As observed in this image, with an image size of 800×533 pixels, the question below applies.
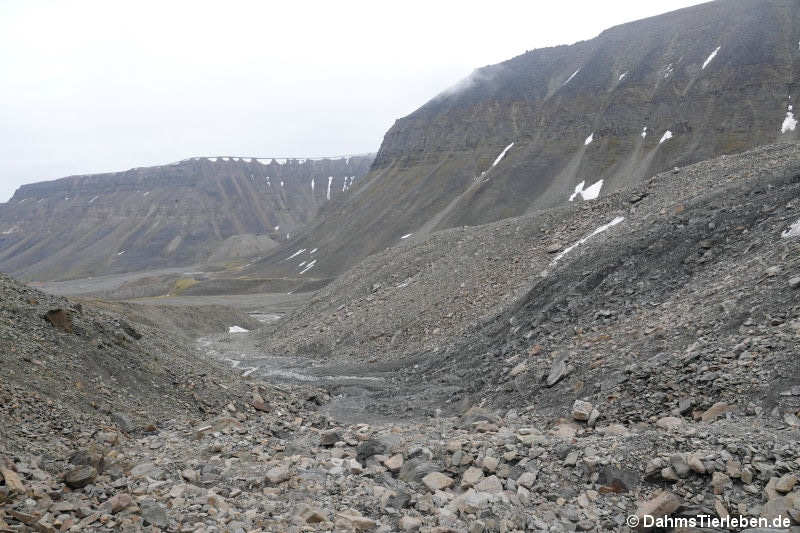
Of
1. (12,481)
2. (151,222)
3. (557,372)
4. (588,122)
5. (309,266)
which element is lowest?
(309,266)

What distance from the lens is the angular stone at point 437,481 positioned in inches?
315

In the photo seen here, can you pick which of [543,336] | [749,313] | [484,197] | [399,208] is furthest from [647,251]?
[399,208]

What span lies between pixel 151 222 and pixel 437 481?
183 meters

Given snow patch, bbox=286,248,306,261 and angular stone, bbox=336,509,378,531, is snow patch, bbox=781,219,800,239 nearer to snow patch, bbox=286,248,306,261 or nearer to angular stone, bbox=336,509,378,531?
angular stone, bbox=336,509,378,531

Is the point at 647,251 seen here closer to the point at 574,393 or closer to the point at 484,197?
the point at 574,393

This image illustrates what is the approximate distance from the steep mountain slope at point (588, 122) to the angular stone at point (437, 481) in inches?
2312

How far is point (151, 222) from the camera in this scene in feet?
567

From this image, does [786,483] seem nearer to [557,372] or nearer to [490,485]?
[490,485]

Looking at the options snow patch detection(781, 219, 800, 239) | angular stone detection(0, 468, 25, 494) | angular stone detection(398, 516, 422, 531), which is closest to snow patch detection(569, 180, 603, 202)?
snow patch detection(781, 219, 800, 239)

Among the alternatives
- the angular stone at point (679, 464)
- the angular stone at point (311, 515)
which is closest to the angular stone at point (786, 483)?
the angular stone at point (679, 464)

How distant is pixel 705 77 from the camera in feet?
227

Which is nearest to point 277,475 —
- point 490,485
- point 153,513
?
point 153,513

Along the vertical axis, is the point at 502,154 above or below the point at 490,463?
above

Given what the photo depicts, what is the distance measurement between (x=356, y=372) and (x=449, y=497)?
13.6 m
